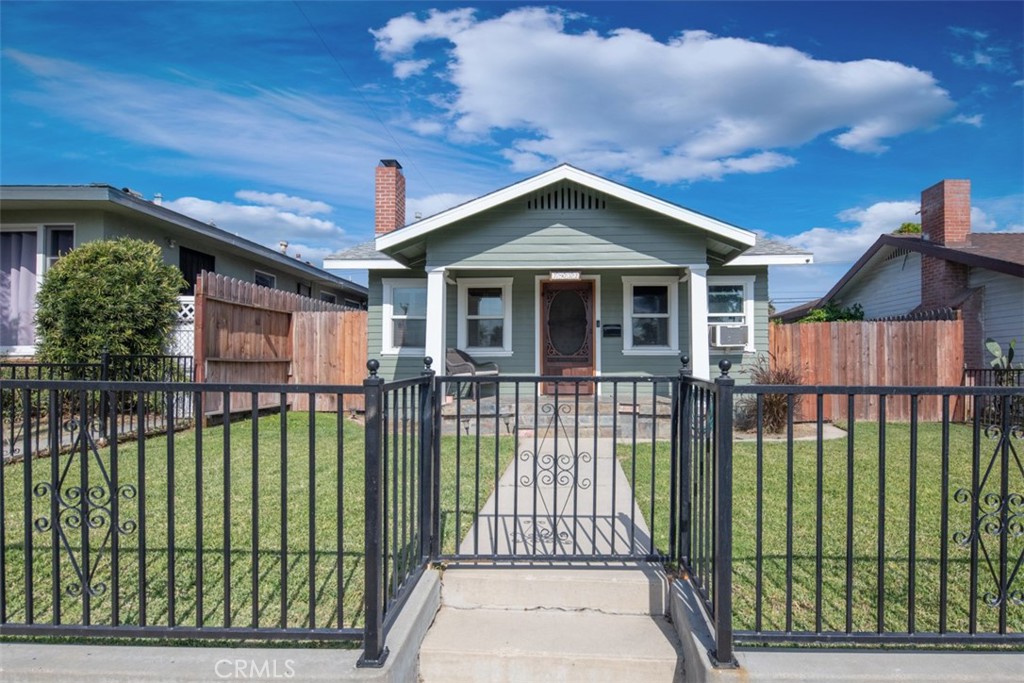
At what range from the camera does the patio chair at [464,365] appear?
10.5 m

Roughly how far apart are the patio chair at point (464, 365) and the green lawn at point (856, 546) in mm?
4095

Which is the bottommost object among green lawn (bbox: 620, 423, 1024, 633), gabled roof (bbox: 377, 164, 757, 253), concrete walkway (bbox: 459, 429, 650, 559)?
green lawn (bbox: 620, 423, 1024, 633)

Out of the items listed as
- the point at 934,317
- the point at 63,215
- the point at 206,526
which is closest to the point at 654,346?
the point at 934,317

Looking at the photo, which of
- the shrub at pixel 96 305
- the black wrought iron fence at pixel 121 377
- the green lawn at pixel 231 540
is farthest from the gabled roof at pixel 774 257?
the shrub at pixel 96 305

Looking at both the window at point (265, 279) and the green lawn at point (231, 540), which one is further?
the window at point (265, 279)

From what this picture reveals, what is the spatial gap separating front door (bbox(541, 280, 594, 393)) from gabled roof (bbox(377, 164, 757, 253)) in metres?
2.30

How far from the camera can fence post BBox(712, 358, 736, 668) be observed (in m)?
2.32

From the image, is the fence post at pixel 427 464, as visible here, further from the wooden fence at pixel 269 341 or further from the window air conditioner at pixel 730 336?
the window air conditioner at pixel 730 336

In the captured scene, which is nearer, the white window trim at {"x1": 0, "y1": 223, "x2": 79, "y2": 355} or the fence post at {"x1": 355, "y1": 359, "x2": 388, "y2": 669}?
the fence post at {"x1": 355, "y1": 359, "x2": 388, "y2": 669}

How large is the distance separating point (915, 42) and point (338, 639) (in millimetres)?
Result: 14252

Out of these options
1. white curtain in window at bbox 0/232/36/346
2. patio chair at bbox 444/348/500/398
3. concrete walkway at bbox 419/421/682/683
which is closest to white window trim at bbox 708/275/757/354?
patio chair at bbox 444/348/500/398

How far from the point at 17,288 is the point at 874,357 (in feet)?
50.7

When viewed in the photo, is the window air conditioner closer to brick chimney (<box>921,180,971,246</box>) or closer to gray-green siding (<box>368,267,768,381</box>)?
gray-green siding (<box>368,267,768,381</box>)

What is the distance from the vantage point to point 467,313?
11.7 metres
